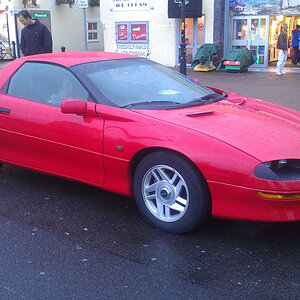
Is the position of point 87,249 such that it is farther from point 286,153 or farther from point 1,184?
point 1,184

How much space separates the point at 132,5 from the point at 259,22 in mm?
5828

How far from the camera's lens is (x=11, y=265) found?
10.8ft

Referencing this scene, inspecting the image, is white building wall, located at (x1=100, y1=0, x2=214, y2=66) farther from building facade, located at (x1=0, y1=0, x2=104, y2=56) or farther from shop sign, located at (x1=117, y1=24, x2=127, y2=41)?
building facade, located at (x1=0, y1=0, x2=104, y2=56)

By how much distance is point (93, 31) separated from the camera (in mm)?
30359

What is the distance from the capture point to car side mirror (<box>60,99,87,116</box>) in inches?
158

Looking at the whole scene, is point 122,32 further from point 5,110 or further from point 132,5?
point 5,110

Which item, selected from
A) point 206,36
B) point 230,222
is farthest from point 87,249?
point 206,36

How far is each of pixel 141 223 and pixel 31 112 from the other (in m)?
1.54

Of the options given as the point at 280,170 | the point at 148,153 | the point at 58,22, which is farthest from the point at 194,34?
the point at 280,170

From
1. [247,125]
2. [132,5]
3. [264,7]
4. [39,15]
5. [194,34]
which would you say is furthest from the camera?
[39,15]

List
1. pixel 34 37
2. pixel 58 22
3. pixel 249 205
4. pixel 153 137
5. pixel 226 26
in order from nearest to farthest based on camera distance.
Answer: pixel 249 205
pixel 153 137
pixel 34 37
pixel 226 26
pixel 58 22

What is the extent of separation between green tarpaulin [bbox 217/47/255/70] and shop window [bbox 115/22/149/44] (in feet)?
15.0

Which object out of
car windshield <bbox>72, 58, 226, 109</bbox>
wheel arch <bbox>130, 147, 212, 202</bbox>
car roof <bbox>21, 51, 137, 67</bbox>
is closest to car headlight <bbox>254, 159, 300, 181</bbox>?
wheel arch <bbox>130, 147, 212, 202</bbox>

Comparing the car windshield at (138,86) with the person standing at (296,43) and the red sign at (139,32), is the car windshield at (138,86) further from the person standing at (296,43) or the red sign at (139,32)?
the red sign at (139,32)
